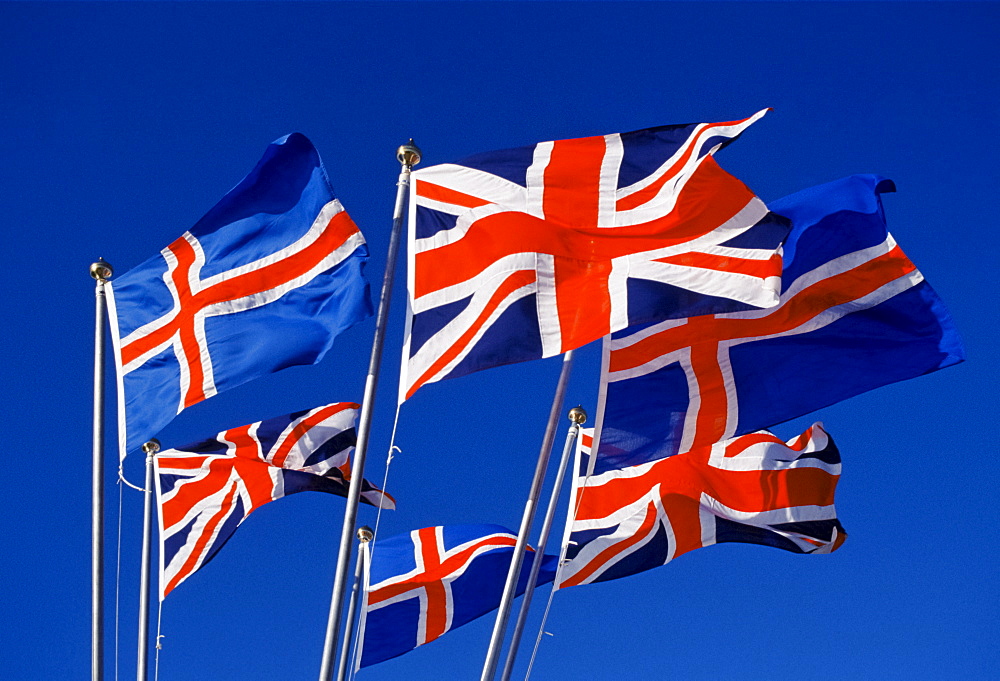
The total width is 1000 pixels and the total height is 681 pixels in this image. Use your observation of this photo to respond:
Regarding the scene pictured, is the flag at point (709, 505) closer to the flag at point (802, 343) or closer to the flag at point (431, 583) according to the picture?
the flag at point (431, 583)

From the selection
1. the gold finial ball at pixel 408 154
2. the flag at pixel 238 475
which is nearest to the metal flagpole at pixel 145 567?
the flag at pixel 238 475

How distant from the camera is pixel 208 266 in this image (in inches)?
520

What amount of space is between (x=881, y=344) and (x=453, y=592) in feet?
25.2

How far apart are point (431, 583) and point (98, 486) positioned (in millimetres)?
5867

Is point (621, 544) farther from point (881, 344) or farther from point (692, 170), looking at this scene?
point (692, 170)

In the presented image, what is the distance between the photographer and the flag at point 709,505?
15906 millimetres

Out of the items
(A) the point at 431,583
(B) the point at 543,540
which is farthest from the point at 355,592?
(B) the point at 543,540

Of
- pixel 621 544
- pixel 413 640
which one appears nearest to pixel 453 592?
pixel 413 640

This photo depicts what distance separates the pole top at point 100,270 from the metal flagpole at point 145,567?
3.58 metres

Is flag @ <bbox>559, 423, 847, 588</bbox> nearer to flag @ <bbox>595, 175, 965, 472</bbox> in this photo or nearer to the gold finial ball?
flag @ <bbox>595, 175, 965, 472</bbox>

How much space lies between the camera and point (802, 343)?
44.6 feet

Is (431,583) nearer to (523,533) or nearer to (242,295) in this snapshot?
(523,533)

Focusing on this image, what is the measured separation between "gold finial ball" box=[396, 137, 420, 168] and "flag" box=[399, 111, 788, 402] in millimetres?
157

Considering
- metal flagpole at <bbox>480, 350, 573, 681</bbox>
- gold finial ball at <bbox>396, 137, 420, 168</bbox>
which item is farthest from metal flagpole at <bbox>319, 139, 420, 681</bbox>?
metal flagpole at <bbox>480, 350, 573, 681</bbox>
